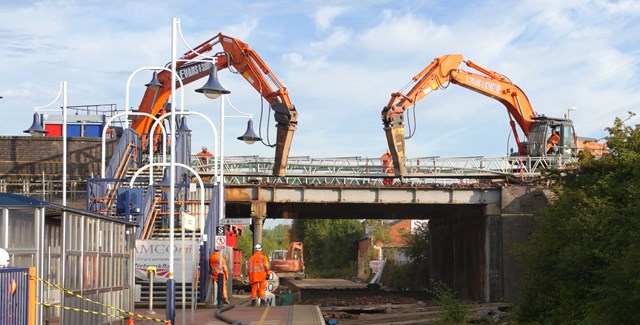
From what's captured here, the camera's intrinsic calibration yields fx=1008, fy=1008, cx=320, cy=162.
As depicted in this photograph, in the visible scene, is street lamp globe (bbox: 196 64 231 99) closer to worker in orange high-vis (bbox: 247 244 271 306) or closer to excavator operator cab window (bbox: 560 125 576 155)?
worker in orange high-vis (bbox: 247 244 271 306)

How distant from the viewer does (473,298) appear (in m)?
49.2

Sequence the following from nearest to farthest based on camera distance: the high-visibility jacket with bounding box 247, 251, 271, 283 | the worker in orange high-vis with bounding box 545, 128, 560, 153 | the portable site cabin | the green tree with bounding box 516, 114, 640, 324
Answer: the portable site cabin
the green tree with bounding box 516, 114, 640, 324
the high-visibility jacket with bounding box 247, 251, 271, 283
the worker in orange high-vis with bounding box 545, 128, 560, 153

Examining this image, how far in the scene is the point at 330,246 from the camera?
108 metres

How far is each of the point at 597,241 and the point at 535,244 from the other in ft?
14.0

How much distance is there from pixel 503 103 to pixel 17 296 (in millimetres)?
40173

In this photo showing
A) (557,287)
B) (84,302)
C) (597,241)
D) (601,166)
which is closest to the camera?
(84,302)

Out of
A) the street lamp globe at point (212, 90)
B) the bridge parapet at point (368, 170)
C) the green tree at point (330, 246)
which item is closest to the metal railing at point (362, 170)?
the bridge parapet at point (368, 170)

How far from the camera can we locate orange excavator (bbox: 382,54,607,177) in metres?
47.2

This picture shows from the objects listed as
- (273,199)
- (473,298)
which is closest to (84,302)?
(273,199)

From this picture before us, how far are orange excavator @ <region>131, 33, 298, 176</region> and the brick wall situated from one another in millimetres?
2488

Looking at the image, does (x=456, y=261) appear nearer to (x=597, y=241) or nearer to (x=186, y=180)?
(x=186, y=180)

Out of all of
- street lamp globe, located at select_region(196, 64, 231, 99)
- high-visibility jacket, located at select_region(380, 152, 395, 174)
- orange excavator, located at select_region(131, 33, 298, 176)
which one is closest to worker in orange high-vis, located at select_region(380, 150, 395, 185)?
high-visibility jacket, located at select_region(380, 152, 395, 174)

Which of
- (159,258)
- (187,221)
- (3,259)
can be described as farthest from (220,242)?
(3,259)

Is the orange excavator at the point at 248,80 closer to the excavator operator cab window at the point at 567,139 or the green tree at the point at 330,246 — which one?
the excavator operator cab window at the point at 567,139
